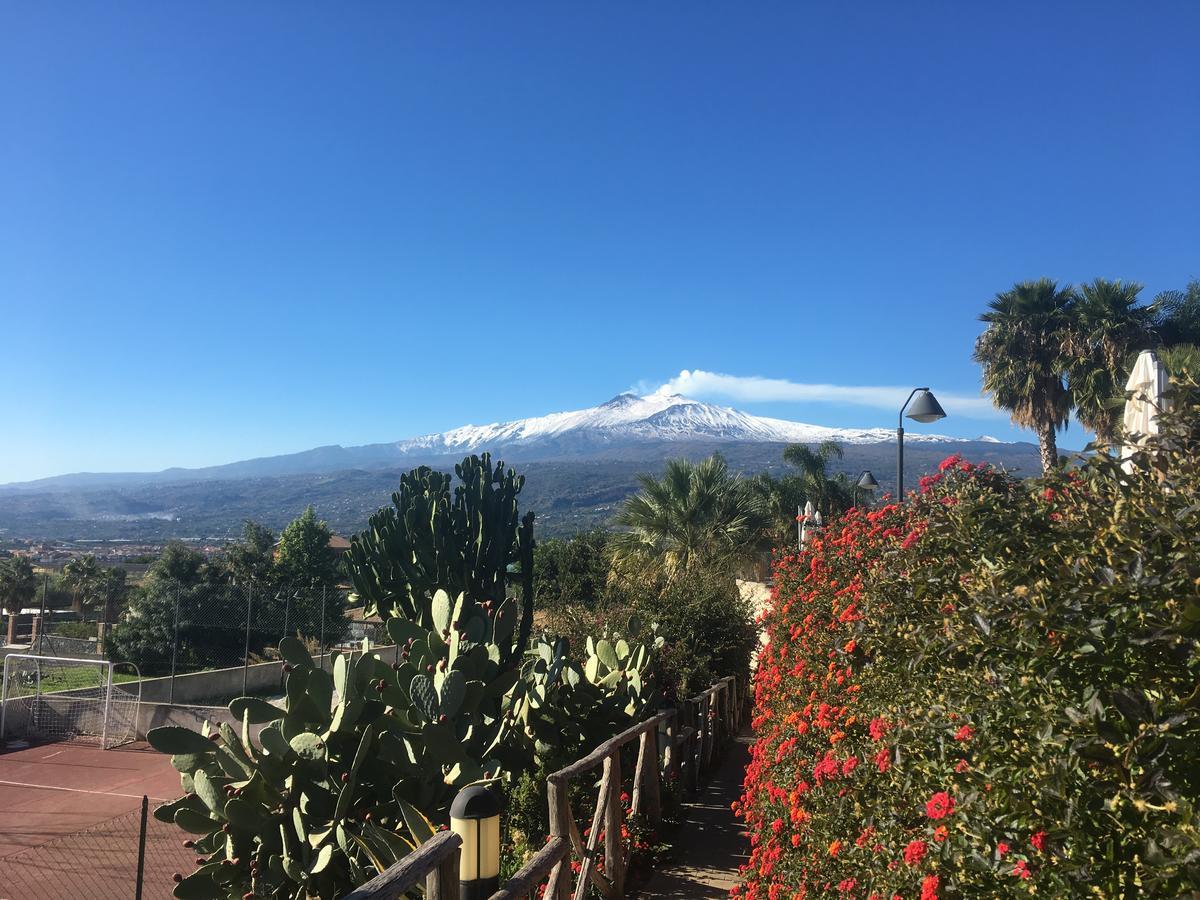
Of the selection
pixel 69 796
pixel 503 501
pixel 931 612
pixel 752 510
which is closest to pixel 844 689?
pixel 931 612

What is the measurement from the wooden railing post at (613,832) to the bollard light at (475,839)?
7.97ft

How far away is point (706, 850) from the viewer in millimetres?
6914

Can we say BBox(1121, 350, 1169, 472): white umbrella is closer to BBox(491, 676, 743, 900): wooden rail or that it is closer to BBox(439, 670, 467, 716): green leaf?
BBox(491, 676, 743, 900): wooden rail

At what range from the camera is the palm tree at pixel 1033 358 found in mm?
24062

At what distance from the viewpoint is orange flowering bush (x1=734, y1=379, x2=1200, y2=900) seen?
1.67m

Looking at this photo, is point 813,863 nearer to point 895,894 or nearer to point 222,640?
point 895,894

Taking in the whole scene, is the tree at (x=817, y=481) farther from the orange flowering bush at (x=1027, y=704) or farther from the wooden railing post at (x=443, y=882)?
the wooden railing post at (x=443, y=882)

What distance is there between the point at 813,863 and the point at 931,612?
3.53 ft

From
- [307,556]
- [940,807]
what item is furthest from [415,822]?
[307,556]

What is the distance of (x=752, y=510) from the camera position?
2225 centimetres

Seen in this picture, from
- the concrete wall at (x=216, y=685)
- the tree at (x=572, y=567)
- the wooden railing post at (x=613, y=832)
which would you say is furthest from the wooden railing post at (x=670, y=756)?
the tree at (x=572, y=567)

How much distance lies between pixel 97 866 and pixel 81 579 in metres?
35.9

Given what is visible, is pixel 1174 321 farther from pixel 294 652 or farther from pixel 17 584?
pixel 17 584

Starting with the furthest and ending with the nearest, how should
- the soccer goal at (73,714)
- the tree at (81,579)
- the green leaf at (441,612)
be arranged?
the tree at (81,579)
the soccer goal at (73,714)
the green leaf at (441,612)
